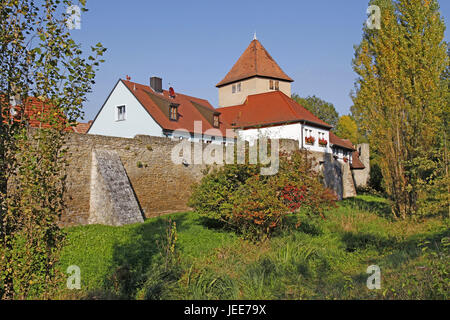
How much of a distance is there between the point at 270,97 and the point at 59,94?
28.4 metres

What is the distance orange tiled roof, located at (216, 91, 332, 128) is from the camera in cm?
2775

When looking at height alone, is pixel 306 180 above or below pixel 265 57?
below

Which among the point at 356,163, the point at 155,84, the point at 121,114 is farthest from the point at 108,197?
the point at 356,163

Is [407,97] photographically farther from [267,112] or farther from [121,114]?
[121,114]

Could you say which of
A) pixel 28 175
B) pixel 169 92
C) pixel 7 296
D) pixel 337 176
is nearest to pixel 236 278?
pixel 7 296

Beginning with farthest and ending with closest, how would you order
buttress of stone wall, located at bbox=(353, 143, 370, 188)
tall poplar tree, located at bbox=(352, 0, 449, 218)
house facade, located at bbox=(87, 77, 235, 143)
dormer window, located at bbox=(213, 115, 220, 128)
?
buttress of stone wall, located at bbox=(353, 143, 370, 188) → dormer window, located at bbox=(213, 115, 220, 128) → house facade, located at bbox=(87, 77, 235, 143) → tall poplar tree, located at bbox=(352, 0, 449, 218)

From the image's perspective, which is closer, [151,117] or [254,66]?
[151,117]

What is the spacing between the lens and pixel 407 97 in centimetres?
1430

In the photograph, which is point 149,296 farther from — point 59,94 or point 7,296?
point 59,94

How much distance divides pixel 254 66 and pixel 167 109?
12957 mm

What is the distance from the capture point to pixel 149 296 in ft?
21.4

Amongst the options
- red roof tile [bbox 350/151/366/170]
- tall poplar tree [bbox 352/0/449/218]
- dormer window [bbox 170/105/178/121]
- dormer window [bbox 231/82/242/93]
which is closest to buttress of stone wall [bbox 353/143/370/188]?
red roof tile [bbox 350/151/366/170]

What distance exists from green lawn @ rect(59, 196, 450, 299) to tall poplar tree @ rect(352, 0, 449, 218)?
6.39 feet

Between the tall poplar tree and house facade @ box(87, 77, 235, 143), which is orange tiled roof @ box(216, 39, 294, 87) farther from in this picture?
the tall poplar tree
